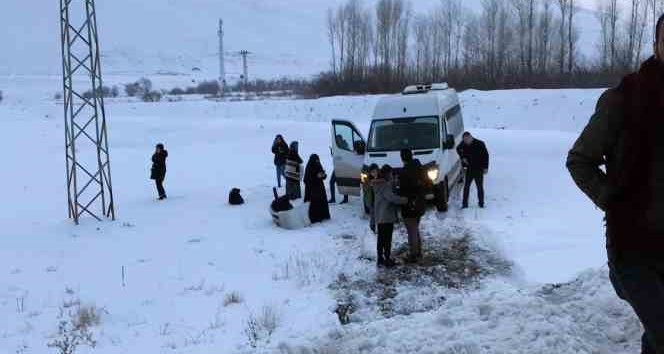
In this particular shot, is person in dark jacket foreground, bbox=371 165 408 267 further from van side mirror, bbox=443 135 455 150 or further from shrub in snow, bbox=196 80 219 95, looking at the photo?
shrub in snow, bbox=196 80 219 95

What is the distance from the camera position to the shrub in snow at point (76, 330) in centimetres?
702

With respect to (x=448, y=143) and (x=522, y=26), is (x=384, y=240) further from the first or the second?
(x=522, y=26)

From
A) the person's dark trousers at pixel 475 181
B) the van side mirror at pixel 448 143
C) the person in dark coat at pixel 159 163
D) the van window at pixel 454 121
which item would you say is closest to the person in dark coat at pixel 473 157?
the person's dark trousers at pixel 475 181

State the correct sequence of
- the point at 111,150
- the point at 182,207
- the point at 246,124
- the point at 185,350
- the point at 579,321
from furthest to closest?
1. the point at 246,124
2. the point at 111,150
3. the point at 182,207
4. the point at 185,350
5. the point at 579,321

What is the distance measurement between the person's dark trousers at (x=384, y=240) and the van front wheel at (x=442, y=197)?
3.82m

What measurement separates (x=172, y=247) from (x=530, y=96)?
27.0 metres

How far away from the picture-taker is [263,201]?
17.0 meters

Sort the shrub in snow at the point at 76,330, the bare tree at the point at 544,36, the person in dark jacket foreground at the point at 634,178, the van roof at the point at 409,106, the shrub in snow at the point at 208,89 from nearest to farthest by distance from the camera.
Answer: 1. the person in dark jacket foreground at the point at 634,178
2. the shrub in snow at the point at 76,330
3. the van roof at the point at 409,106
4. the bare tree at the point at 544,36
5. the shrub in snow at the point at 208,89

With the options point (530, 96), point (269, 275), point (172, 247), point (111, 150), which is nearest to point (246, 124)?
point (111, 150)

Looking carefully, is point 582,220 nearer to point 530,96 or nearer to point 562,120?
point 562,120

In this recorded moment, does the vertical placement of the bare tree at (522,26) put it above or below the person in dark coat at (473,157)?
above

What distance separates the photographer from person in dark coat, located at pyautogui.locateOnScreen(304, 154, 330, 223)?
13.8 m

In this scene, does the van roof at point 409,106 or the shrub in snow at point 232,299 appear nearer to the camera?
the shrub in snow at point 232,299

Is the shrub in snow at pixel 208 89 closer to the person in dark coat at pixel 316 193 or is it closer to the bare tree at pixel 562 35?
the bare tree at pixel 562 35
